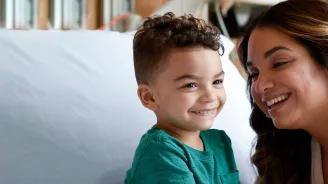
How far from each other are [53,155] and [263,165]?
1.96 feet

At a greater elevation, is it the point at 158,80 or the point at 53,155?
the point at 158,80

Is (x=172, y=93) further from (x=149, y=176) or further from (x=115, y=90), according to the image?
(x=115, y=90)

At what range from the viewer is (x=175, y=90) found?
99cm

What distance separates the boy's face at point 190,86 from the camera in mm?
980

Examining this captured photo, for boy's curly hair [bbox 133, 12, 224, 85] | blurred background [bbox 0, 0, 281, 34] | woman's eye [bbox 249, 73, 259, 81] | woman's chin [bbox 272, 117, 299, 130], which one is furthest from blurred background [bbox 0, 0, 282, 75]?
woman's chin [bbox 272, 117, 299, 130]

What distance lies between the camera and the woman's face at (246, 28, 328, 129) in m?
1.04

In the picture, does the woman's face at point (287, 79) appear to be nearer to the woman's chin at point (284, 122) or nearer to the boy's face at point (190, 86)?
the woman's chin at point (284, 122)

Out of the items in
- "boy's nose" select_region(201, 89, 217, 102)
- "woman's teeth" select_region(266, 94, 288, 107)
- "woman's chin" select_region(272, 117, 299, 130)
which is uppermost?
"boy's nose" select_region(201, 89, 217, 102)

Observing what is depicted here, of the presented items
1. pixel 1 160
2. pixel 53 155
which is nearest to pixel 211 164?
pixel 53 155

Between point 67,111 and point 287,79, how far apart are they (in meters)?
0.53

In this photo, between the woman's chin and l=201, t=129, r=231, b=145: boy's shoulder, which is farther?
l=201, t=129, r=231, b=145: boy's shoulder

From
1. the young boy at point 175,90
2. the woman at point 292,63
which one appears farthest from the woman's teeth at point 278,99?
the young boy at point 175,90

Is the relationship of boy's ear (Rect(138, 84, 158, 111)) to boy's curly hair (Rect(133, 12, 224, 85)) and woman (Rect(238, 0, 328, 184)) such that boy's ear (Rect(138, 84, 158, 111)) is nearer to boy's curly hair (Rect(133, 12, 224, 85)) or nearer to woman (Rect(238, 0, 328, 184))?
boy's curly hair (Rect(133, 12, 224, 85))

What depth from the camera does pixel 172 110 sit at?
3.28 feet
